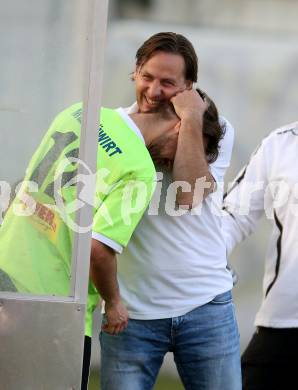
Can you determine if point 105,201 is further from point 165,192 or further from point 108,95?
point 108,95

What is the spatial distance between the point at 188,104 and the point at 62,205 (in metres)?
0.59

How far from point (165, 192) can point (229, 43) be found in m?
2.54

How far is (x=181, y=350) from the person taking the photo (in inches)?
135

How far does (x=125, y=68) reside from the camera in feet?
19.0

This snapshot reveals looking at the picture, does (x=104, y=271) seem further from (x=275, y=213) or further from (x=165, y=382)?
(x=165, y=382)

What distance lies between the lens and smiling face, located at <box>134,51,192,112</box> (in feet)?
11.1

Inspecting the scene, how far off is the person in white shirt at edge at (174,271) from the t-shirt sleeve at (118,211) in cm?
24

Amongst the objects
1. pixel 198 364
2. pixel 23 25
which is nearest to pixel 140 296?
pixel 198 364

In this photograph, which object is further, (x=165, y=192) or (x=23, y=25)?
(x=165, y=192)

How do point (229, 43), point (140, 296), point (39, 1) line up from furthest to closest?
point (229, 43), point (140, 296), point (39, 1)

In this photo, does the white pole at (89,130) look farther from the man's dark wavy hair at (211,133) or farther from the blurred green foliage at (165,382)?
the blurred green foliage at (165,382)

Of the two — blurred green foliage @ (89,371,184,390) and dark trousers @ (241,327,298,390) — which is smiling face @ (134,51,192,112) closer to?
dark trousers @ (241,327,298,390)

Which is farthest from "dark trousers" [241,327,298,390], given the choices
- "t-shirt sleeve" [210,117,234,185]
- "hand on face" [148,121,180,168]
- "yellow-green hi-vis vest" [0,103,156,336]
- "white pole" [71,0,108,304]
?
"white pole" [71,0,108,304]

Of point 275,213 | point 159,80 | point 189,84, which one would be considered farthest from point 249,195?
point 159,80
